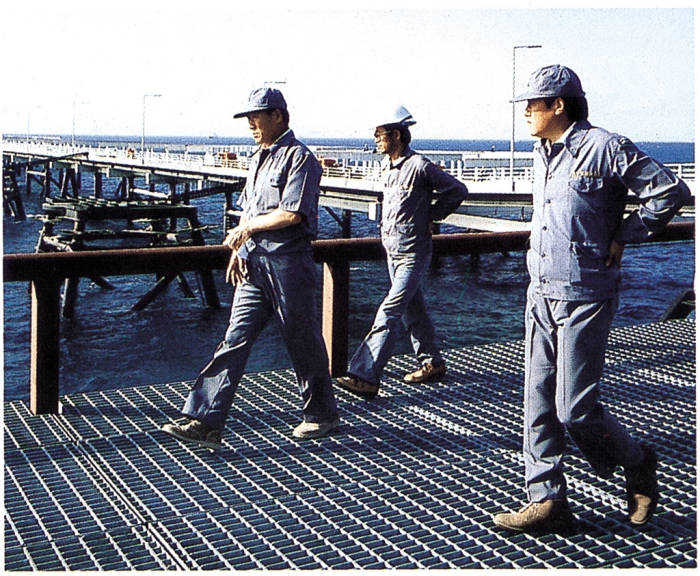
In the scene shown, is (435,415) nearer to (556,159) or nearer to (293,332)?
(293,332)

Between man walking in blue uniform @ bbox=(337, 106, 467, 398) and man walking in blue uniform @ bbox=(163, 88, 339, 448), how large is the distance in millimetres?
706

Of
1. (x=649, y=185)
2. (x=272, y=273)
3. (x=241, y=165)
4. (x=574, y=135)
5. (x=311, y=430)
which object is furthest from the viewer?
(x=241, y=165)

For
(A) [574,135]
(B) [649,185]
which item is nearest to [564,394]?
(B) [649,185]

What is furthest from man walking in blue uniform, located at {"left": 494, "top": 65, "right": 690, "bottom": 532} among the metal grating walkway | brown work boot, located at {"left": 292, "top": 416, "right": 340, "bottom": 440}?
brown work boot, located at {"left": 292, "top": 416, "right": 340, "bottom": 440}

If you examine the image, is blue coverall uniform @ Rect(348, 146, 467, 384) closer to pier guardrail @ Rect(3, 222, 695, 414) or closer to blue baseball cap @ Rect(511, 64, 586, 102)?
pier guardrail @ Rect(3, 222, 695, 414)

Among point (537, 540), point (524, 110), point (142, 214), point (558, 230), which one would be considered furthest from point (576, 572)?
point (142, 214)

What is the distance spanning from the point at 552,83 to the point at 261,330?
1708 millimetres

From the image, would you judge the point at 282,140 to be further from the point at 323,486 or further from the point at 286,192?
the point at 323,486

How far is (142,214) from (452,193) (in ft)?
72.9

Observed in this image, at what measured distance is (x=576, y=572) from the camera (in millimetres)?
2814

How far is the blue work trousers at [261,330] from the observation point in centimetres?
418

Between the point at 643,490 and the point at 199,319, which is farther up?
the point at 643,490

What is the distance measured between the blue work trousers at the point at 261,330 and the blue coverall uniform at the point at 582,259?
47.6 inches

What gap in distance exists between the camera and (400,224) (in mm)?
5125
